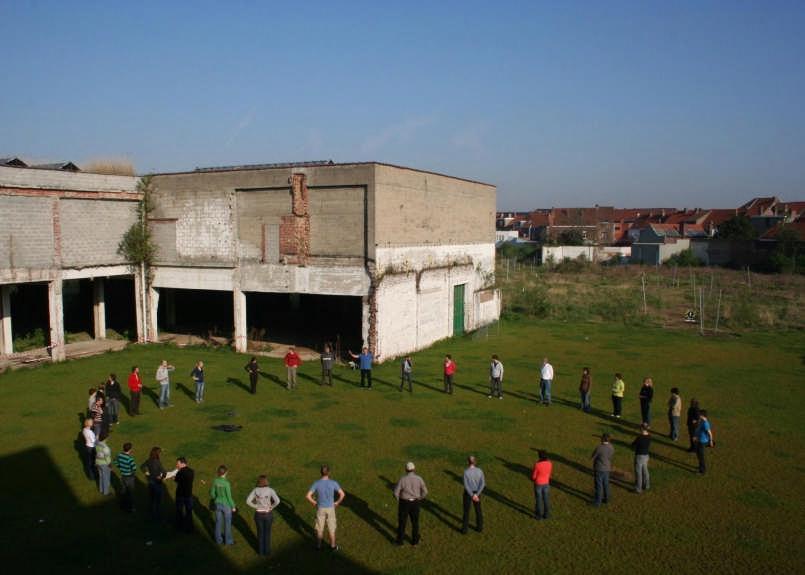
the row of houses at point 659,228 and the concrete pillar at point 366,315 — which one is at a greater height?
the row of houses at point 659,228

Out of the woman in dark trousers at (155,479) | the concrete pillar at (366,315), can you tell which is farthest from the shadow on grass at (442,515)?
the concrete pillar at (366,315)

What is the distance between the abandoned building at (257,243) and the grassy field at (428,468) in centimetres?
332

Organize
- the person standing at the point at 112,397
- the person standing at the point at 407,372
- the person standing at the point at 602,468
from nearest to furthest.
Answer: the person standing at the point at 602,468
the person standing at the point at 112,397
the person standing at the point at 407,372

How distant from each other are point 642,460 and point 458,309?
20.0 m

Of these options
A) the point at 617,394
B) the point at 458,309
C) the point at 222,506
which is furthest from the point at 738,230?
the point at 222,506

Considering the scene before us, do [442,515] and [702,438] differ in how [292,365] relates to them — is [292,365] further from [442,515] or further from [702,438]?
[702,438]

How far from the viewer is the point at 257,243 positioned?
26.8 metres

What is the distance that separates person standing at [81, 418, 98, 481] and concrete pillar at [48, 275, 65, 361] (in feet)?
42.9

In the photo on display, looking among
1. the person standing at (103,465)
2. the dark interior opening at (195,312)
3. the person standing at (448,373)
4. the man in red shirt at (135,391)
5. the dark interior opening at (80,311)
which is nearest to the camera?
the person standing at (103,465)

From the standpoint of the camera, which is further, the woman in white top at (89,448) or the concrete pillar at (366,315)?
the concrete pillar at (366,315)

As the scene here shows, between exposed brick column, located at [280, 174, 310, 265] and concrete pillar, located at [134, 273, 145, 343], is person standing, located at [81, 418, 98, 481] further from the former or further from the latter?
concrete pillar, located at [134, 273, 145, 343]

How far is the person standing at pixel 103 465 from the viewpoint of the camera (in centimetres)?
1263

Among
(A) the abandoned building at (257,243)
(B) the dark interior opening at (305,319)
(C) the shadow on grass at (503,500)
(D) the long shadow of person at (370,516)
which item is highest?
(A) the abandoned building at (257,243)

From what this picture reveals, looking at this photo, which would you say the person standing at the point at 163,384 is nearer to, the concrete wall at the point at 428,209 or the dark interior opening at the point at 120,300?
the concrete wall at the point at 428,209
